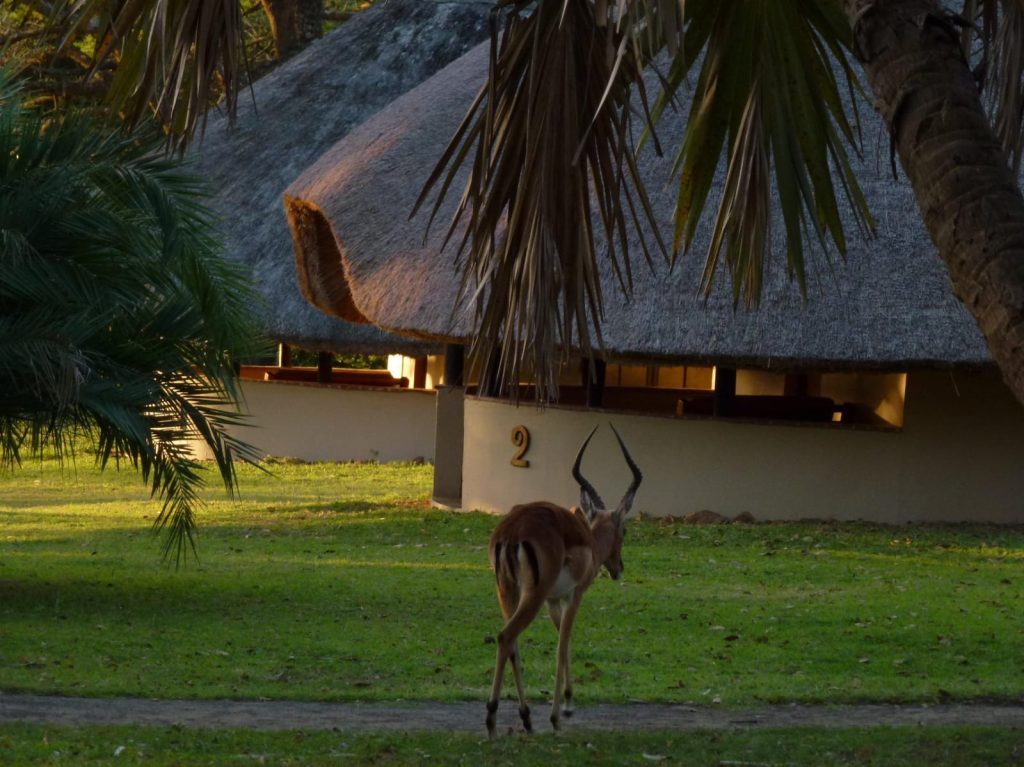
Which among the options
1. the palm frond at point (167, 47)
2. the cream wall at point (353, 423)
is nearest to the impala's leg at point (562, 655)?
the palm frond at point (167, 47)

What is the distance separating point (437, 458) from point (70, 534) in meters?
4.61

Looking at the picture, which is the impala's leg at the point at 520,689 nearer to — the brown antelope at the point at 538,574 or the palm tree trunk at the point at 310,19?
the brown antelope at the point at 538,574

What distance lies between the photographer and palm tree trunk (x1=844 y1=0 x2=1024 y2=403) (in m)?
5.36

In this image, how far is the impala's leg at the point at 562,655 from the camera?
293 inches

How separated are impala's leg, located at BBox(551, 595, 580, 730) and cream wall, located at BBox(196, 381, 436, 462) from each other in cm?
1594

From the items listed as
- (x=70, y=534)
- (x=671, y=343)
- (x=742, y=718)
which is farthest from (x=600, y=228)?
(x=742, y=718)

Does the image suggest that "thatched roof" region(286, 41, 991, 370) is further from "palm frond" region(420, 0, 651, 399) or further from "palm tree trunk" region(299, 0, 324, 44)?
"palm tree trunk" region(299, 0, 324, 44)

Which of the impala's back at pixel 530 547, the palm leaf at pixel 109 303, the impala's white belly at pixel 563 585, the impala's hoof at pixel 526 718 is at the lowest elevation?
the impala's hoof at pixel 526 718

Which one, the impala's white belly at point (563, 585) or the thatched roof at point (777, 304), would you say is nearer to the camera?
the impala's white belly at point (563, 585)

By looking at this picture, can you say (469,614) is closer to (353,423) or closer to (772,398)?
(772,398)

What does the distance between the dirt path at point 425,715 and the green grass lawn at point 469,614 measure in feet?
0.65

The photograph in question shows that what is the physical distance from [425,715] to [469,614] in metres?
2.99

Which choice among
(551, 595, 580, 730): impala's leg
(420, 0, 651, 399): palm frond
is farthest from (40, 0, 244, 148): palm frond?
(551, 595, 580, 730): impala's leg

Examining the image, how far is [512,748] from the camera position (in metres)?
7.01
